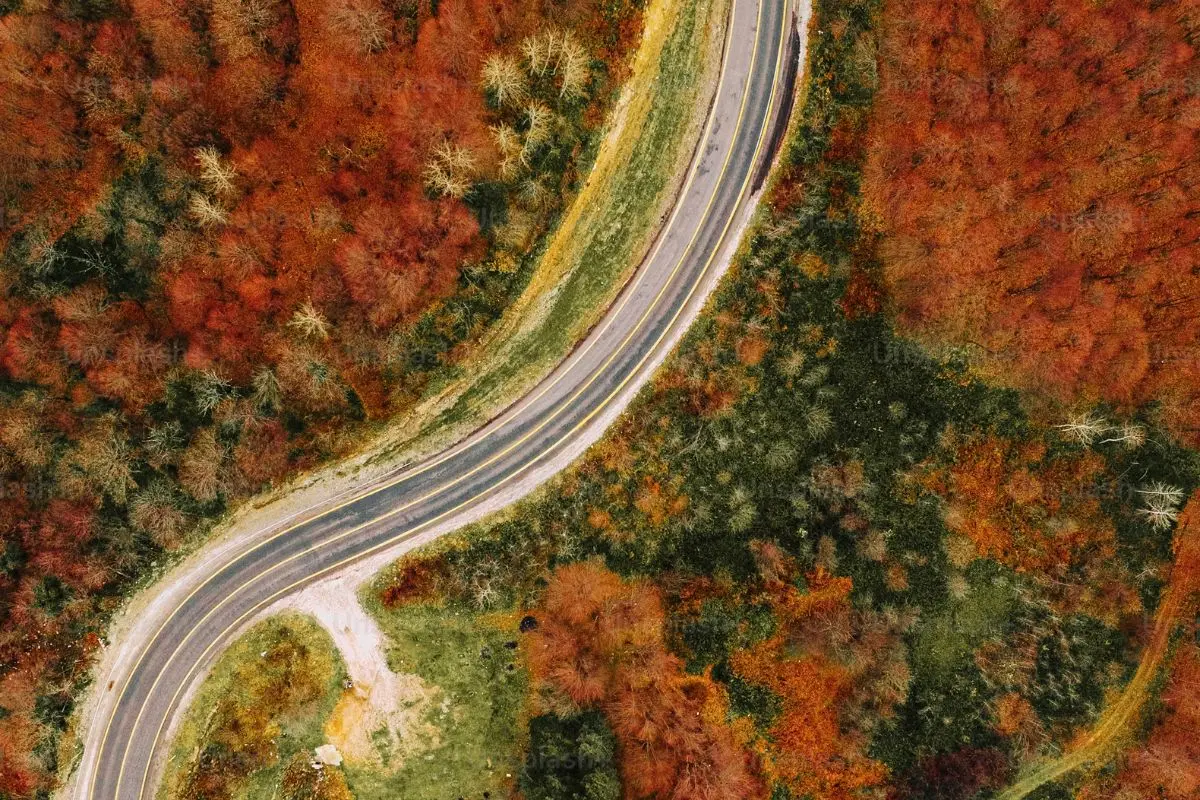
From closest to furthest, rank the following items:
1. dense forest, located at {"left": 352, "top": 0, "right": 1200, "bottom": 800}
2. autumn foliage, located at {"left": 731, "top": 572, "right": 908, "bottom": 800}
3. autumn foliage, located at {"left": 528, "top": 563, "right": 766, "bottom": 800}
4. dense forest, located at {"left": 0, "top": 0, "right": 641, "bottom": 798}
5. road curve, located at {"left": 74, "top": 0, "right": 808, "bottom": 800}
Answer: autumn foliage, located at {"left": 528, "top": 563, "right": 766, "bottom": 800} → dense forest, located at {"left": 0, "top": 0, "right": 641, "bottom": 798} → dense forest, located at {"left": 352, "top": 0, "right": 1200, "bottom": 800} → autumn foliage, located at {"left": 731, "top": 572, "right": 908, "bottom": 800} → road curve, located at {"left": 74, "top": 0, "right": 808, "bottom": 800}

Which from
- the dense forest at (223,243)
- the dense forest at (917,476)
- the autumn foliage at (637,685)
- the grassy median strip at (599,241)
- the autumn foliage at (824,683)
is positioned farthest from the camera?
the grassy median strip at (599,241)

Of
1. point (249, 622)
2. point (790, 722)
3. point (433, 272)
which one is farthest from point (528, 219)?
point (790, 722)

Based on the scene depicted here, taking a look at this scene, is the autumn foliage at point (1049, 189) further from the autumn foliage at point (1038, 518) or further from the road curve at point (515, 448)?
the road curve at point (515, 448)

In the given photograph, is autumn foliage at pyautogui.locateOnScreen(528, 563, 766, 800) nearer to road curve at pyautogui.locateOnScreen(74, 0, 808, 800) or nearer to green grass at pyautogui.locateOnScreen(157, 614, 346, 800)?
road curve at pyautogui.locateOnScreen(74, 0, 808, 800)

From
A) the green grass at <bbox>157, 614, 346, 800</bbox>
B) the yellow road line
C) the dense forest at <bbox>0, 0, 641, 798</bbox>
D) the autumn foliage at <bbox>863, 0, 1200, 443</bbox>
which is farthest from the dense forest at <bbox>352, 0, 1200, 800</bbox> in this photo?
the dense forest at <bbox>0, 0, 641, 798</bbox>

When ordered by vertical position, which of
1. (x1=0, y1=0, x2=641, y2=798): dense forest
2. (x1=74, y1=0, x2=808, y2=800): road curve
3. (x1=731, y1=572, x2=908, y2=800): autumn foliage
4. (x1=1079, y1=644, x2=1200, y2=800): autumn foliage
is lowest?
(x1=1079, y1=644, x2=1200, y2=800): autumn foliage

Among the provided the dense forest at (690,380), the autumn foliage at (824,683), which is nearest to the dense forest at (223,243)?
the dense forest at (690,380)
